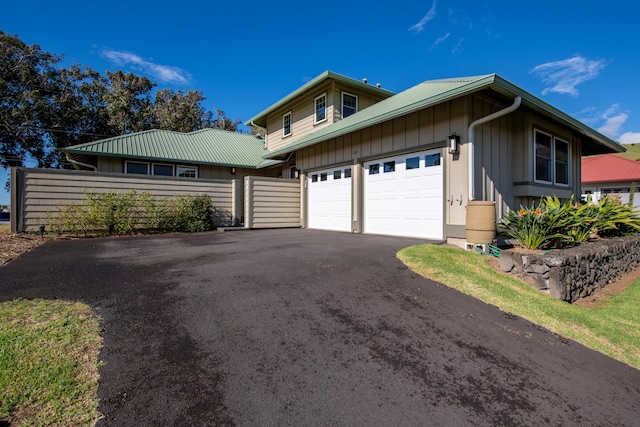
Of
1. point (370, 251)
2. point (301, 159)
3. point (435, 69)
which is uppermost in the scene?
point (435, 69)

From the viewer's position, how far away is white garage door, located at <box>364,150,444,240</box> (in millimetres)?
7766

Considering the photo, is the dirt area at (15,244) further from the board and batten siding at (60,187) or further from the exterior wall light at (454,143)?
the exterior wall light at (454,143)

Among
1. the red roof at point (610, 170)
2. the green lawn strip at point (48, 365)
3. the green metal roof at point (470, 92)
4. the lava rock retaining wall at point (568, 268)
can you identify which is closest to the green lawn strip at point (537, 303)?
the lava rock retaining wall at point (568, 268)

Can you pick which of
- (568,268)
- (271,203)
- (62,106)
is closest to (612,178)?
(568,268)

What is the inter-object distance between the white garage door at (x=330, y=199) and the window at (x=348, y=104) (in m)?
3.40

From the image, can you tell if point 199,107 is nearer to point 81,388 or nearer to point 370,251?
point 370,251

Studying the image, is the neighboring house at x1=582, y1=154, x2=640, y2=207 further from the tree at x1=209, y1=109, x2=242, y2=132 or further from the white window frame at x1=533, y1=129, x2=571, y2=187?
the tree at x1=209, y1=109, x2=242, y2=132

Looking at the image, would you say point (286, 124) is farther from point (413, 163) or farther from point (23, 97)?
point (23, 97)

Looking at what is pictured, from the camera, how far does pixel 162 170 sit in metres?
14.6

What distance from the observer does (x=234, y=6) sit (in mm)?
12438

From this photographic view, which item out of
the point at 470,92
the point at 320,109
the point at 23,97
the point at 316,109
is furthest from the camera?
the point at 23,97

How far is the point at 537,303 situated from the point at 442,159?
13.6 ft

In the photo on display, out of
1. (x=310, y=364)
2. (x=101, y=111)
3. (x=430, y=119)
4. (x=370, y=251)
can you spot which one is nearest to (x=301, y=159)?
(x=430, y=119)

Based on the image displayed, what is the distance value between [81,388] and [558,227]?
25.0 ft
